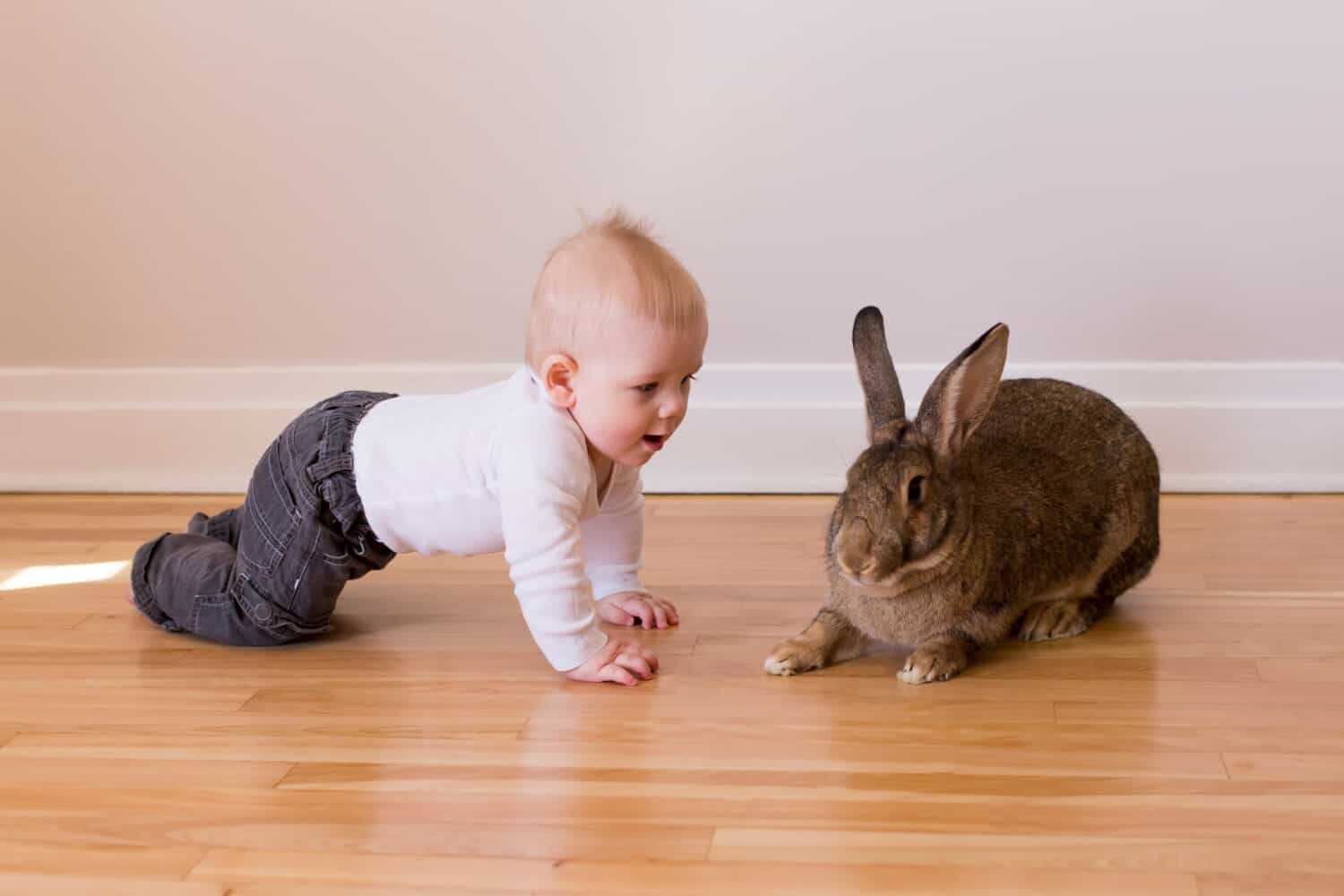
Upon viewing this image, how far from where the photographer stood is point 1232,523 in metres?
2.81

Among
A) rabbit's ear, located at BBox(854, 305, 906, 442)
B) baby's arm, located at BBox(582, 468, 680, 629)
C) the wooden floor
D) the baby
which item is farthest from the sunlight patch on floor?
rabbit's ear, located at BBox(854, 305, 906, 442)

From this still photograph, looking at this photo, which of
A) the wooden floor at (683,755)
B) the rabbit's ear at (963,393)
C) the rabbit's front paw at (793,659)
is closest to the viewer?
the wooden floor at (683,755)

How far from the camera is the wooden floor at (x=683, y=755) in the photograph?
1481mm

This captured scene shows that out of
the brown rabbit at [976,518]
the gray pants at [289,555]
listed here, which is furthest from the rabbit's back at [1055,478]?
the gray pants at [289,555]

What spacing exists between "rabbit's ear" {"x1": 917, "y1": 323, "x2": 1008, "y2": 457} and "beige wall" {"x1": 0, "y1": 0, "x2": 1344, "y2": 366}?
0.87 m

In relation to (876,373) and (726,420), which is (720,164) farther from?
(876,373)

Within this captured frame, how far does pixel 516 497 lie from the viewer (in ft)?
6.55

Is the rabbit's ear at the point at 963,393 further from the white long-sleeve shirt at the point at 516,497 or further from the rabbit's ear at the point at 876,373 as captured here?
the white long-sleeve shirt at the point at 516,497

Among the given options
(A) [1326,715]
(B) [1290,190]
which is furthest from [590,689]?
(B) [1290,190]

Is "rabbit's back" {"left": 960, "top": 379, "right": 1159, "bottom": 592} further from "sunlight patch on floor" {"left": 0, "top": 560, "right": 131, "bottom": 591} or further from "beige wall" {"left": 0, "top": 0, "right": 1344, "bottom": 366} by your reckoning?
"sunlight patch on floor" {"left": 0, "top": 560, "right": 131, "bottom": 591}

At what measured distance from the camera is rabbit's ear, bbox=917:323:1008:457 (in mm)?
1923

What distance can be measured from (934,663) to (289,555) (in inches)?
36.2

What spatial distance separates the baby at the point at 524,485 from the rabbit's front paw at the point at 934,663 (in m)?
0.35

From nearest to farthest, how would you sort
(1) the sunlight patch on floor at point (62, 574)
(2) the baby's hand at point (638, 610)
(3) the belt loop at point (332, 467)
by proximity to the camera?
(3) the belt loop at point (332, 467)
(2) the baby's hand at point (638, 610)
(1) the sunlight patch on floor at point (62, 574)
